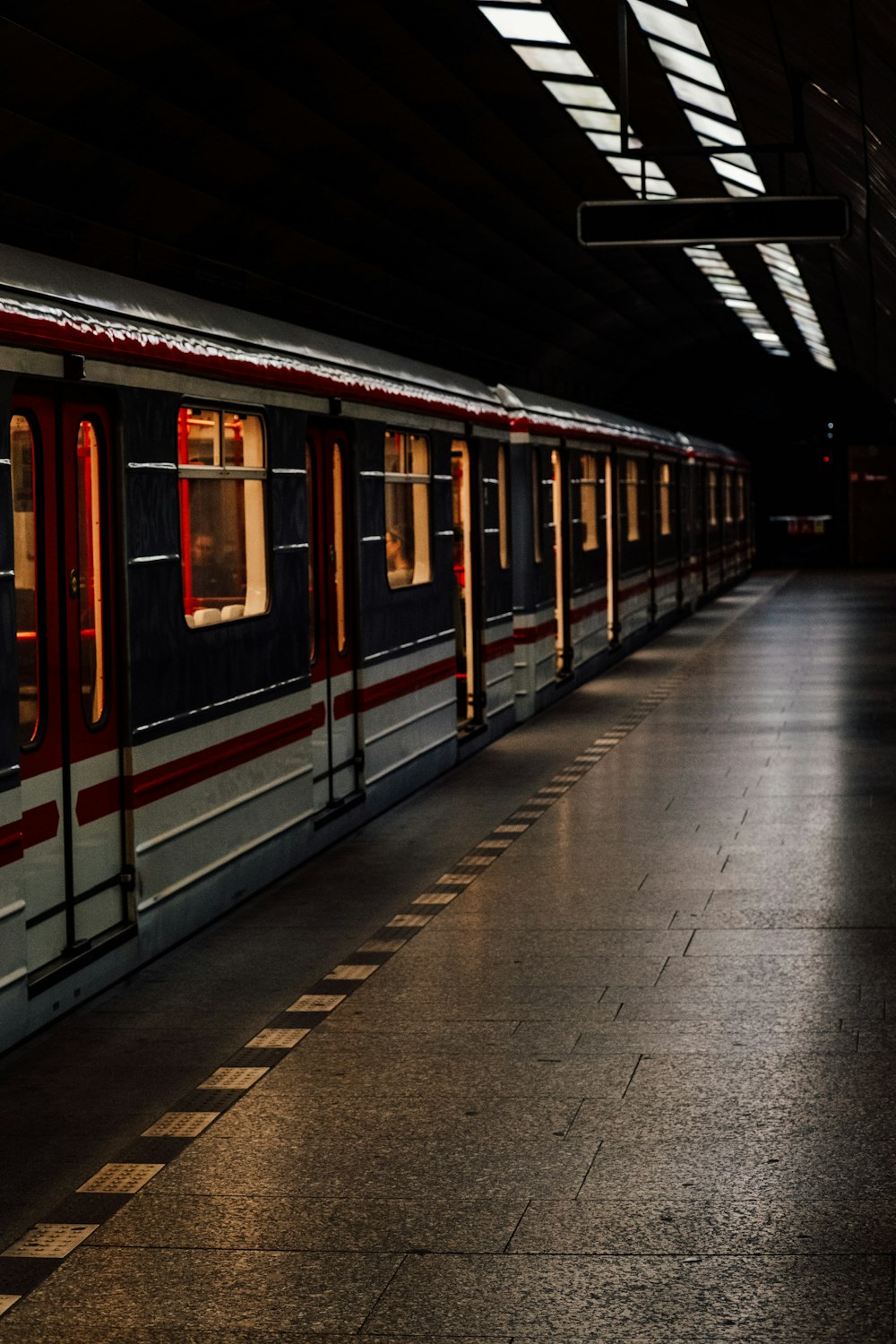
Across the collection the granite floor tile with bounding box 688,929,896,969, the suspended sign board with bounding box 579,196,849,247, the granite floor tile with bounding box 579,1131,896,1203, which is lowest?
the granite floor tile with bounding box 579,1131,896,1203

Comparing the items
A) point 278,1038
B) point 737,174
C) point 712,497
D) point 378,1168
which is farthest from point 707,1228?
point 712,497

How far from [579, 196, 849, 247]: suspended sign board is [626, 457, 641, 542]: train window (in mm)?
11529

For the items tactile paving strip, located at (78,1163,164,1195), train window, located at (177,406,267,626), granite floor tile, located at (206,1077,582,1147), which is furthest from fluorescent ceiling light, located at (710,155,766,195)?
tactile paving strip, located at (78,1163,164,1195)

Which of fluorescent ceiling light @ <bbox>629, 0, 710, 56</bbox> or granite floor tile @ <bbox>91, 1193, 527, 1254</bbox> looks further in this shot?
fluorescent ceiling light @ <bbox>629, 0, 710, 56</bbox>

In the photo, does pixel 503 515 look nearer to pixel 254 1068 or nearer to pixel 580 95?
pixel 580 95

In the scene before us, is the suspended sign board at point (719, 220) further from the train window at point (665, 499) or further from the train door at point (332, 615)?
the train window at point (665, 499)

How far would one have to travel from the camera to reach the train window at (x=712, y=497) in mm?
34062

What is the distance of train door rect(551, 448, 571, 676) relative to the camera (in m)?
17.5

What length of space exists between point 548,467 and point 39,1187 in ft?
40.5

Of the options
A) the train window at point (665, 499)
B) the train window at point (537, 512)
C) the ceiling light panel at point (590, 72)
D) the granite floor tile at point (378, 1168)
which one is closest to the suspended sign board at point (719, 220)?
the ceiling light panel at point (590, 72)

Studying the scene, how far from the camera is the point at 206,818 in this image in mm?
8086

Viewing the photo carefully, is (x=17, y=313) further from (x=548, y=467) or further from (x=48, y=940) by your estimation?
(x=548, y=467)

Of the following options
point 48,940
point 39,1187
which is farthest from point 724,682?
point 39,1187

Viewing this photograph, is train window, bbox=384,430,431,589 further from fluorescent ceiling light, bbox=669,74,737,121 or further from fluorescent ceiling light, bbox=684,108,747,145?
fluorescent ceiling light, bbox=684,108,747,145
